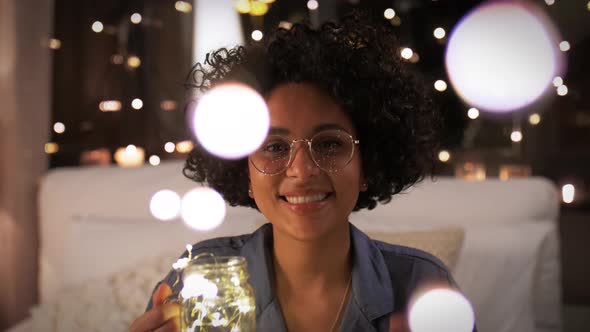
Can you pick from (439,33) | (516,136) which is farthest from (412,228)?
(439,33)

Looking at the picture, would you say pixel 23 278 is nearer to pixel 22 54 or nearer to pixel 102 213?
pixel 102 213

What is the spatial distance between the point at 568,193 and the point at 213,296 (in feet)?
5.62

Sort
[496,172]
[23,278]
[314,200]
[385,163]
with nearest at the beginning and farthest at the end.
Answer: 1. [314,200]
2. [385,163]
3. [496,172]
4. [23,278]

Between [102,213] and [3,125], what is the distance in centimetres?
56

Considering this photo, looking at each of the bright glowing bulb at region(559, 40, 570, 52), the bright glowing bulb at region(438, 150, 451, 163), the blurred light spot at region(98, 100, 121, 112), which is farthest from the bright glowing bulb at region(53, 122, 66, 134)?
the bright glowing bulb at region(559, 40, 570, 52)

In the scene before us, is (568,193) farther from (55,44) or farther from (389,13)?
(55,44)

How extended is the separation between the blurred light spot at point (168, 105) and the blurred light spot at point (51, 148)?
531 mm

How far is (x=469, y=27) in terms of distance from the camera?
1.92 meters

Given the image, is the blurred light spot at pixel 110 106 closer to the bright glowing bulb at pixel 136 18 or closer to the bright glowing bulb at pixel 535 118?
the bright glowing bulb at pixel 136 18

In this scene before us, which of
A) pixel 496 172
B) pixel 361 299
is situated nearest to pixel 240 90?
pixel 361 299

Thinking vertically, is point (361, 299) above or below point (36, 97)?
below

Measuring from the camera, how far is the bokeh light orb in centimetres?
171

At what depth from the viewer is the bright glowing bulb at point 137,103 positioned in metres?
2.36

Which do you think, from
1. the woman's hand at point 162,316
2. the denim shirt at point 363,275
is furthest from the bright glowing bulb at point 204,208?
the woman's hand at point 162,316
